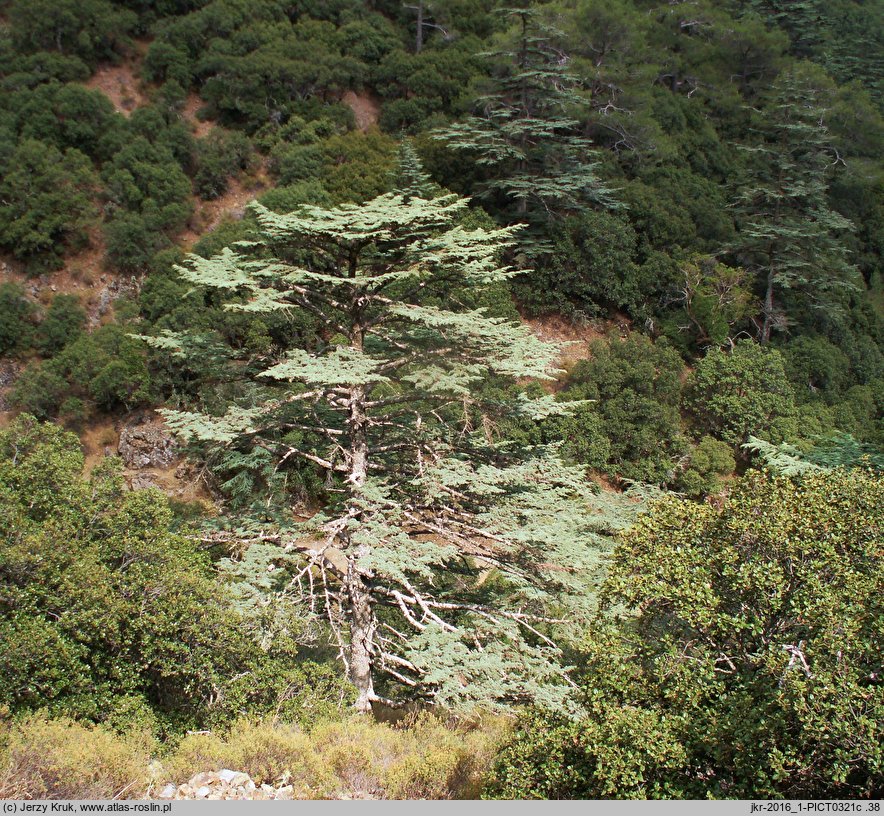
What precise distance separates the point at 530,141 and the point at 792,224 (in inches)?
364

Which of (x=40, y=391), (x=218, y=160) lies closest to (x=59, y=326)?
(x=40, y=391)

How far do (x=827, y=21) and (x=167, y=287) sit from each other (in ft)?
140

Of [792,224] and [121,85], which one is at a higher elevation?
[121,85]

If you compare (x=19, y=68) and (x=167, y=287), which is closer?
(x=167, y=287)

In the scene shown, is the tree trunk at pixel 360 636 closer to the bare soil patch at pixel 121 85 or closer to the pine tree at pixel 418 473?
the pine tree at pixel 418 473

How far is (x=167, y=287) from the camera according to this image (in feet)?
65.7

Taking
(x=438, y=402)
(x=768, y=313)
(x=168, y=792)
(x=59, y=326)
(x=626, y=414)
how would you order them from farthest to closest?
(x=768, y=313)
(x=59, y=326)
(x=626, y=414)
(x=438, y=402)
(x=168, y=792)

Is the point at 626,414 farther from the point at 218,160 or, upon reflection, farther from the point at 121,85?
the point at 121,85

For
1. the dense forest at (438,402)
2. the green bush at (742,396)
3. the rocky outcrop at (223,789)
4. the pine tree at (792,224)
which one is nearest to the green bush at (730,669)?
the dense forest at (438,402)

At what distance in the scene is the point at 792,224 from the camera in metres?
23.9

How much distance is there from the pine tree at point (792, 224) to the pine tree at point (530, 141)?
5567 millimetres

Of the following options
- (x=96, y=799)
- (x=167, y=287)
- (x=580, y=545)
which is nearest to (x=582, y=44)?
(x=167, y=287)

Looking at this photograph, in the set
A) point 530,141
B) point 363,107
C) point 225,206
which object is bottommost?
point 225,206

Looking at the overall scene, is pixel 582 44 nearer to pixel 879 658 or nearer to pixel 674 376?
pixel 674 376
